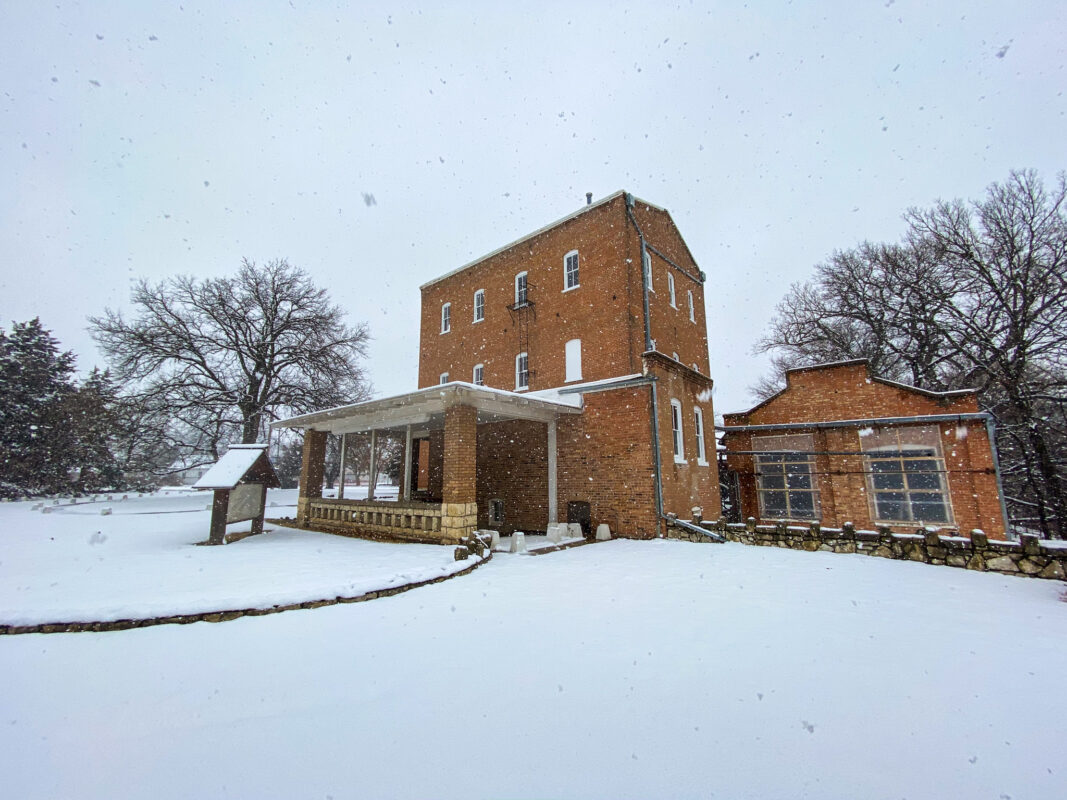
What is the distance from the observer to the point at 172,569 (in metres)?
7.43

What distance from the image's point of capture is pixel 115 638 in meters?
4.41

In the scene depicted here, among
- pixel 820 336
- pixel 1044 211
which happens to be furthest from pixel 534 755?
pixel 820 336

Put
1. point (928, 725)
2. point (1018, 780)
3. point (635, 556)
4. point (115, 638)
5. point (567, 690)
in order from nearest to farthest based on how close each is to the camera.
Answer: point (1018, 780)
point (928, 725)
point (567, 690)
point (115, 638)
point (635, 556)

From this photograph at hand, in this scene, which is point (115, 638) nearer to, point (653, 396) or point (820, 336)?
point (653, 396)

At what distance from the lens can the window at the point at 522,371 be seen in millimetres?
17016

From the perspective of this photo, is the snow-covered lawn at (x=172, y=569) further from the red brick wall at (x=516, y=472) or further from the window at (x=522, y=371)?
the window at (x=522, y=371)

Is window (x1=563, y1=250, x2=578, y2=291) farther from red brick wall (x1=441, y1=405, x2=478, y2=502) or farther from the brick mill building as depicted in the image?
red brick wall (x1=441, y1=405, x2=478, y2=502)

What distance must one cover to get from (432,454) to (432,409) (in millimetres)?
5771

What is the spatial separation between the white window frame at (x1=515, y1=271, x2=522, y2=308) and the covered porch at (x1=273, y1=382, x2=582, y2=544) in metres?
5.57

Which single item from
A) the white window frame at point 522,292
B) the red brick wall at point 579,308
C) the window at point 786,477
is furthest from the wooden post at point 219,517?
the window at point 786,477

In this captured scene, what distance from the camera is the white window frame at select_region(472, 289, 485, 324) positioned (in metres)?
19.3

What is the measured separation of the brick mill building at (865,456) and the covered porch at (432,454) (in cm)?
839

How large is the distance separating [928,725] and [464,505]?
7.67 metres

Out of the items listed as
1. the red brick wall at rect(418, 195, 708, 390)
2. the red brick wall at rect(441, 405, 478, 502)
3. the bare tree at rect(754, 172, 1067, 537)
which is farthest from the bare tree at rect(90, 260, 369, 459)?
the bare tree at rect(754, 172, 1067, 537)
